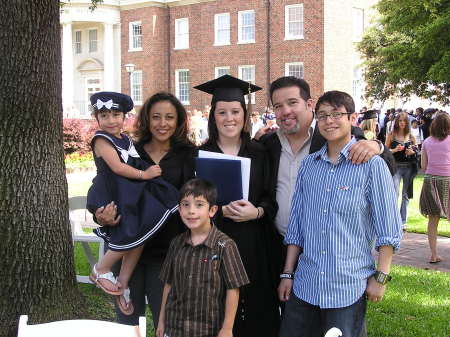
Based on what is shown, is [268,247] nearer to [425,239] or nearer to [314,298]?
[314,298]

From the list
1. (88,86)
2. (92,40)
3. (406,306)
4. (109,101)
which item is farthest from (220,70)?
(109,101)

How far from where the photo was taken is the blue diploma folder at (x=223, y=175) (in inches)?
130

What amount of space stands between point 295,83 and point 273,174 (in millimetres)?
600

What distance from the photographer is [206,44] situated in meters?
33.3

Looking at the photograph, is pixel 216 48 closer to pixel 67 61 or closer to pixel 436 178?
pixel 67 61

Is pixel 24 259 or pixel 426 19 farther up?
pixel 426 19

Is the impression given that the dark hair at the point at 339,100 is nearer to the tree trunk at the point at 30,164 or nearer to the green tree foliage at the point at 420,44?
the tree trunk at the point at 30,164

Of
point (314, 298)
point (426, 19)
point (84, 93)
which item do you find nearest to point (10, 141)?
point (314, 298)

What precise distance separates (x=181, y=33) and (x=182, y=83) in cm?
315

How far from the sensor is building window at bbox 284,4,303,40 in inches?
1164

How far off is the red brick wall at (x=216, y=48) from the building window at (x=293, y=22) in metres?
0.25

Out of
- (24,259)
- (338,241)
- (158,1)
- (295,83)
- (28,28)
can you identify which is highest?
(158,1)

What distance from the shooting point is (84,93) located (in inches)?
1567

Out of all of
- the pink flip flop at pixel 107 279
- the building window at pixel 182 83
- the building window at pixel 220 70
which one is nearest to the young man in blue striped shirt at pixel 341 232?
the pink flip flop at pixel 107 279
